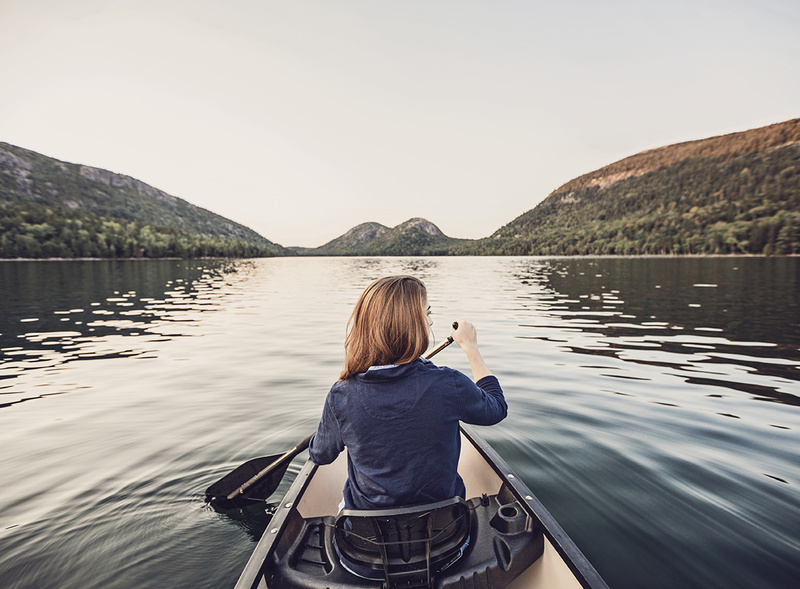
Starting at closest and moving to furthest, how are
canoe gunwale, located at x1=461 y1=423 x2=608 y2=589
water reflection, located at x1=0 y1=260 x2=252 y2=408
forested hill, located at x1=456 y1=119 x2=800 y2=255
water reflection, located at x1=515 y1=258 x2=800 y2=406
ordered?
canoe gunwale, located at x1=461 y1=423 x2=608 y2=589, water reflection, located at x1=515 y1=258 x2=800 y2=406, water reflection, located at x1=0 y1=260 x2=252 y2=408, forested hill, located at x1=456 y1=119 x2=800 y2=255

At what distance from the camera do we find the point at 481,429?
7273 mm

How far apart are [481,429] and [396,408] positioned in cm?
559

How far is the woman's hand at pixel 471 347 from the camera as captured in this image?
2.88m

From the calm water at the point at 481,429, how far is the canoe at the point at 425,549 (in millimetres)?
1284

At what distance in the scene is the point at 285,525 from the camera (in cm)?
309

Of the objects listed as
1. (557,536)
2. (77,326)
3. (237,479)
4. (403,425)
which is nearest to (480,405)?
(403,425)

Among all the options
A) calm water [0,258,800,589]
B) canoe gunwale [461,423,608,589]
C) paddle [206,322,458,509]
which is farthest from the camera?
paddle [206,322,458,509]

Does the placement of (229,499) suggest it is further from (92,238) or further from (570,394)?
(92,238)

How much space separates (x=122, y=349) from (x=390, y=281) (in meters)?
14.0

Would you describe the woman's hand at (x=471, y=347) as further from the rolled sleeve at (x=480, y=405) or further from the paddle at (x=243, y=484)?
the paddle at (x=243, y=484)

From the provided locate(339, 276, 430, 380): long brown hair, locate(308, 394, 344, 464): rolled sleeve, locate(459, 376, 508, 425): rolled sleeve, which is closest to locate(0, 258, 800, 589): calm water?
locate(308, 394, 344, 464): rolled sleeve

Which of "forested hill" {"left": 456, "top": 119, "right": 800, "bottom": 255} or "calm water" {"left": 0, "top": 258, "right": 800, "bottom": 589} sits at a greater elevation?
"forested hill" {"left": 456, "top": 119, "right": 800, "bottom": 255}

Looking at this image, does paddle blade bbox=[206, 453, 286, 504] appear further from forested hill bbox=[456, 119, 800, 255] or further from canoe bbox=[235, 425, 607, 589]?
forested hill bbox=[456, 119, 800, 255]

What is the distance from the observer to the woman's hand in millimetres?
2883
